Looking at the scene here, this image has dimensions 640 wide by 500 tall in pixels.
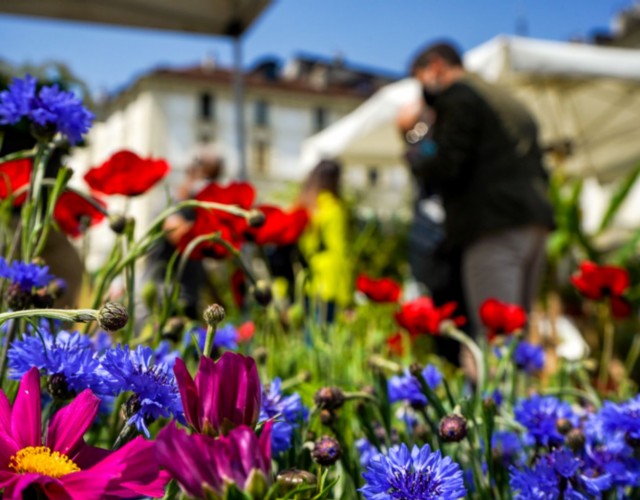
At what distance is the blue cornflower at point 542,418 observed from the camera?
0.61m

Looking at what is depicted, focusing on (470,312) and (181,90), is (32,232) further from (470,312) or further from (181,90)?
(181,90)

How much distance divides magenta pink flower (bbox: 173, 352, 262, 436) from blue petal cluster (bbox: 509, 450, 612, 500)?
26 centimetres

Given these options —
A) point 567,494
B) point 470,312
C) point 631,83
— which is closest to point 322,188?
point 470,312

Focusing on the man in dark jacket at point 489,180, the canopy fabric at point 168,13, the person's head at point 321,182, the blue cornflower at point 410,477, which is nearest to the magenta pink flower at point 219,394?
the blue cornflower at point 410,477

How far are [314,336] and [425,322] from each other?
168mm

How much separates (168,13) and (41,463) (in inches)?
126

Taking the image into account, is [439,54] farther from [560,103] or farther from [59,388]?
[560,103]

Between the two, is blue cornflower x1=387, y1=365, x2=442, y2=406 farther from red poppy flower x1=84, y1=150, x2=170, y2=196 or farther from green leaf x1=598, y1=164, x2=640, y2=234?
green leaf x1=598, y1=164, x2=640, y2=234

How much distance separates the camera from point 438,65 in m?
2.03

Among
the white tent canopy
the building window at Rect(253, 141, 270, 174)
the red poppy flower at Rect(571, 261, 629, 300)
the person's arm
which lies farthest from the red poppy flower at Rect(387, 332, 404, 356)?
the building window at Rect(253, 141, 270, 174)

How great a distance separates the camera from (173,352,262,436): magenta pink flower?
0.31 m

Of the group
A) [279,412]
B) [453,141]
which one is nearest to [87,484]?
[279,412]

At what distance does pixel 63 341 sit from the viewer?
49cm

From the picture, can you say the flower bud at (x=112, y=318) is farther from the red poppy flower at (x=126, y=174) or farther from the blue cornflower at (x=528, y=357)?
the blue cornflower at (x=528, y=357)
